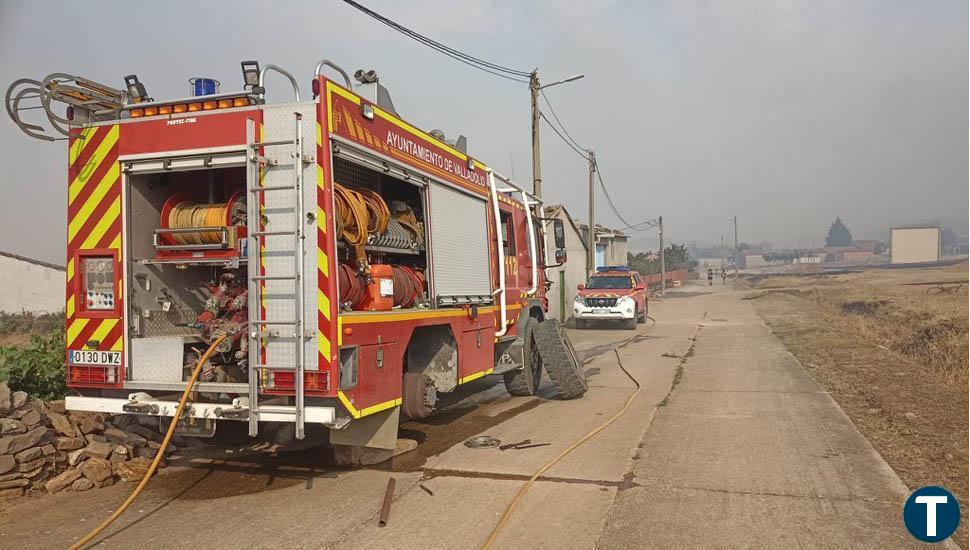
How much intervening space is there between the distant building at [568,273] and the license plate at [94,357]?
18601 millimetres

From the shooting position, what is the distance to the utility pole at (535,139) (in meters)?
18.9

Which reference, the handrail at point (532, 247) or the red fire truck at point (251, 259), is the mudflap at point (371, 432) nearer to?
the red fire truck at point (251, 259)

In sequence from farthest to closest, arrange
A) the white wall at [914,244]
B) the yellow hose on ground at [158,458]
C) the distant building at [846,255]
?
the distant building at [846,255] → the white wall at [914,244] → the yellow hose on ground at [158,458]

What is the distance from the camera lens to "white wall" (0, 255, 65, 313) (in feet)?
85.1

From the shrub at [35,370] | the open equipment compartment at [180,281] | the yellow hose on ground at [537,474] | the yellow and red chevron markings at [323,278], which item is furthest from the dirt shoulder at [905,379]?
the shrub at [35,370]

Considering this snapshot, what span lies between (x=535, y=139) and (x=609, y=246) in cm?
2590

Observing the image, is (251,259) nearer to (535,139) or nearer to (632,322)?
(535,139)

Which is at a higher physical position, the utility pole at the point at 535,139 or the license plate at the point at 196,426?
the utility pole at the point at 535,139

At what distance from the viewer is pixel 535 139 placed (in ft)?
64.0

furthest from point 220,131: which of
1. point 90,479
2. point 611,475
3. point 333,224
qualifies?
point 611,475

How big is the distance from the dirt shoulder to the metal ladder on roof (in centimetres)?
442

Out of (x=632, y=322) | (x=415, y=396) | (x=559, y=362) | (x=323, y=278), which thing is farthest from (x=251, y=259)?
(x=632, y=322)

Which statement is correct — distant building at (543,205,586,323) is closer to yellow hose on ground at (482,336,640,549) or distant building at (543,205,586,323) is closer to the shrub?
yellow hose on ground at (482,336,640,549)

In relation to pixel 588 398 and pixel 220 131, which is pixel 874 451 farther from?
pixel 220 131
